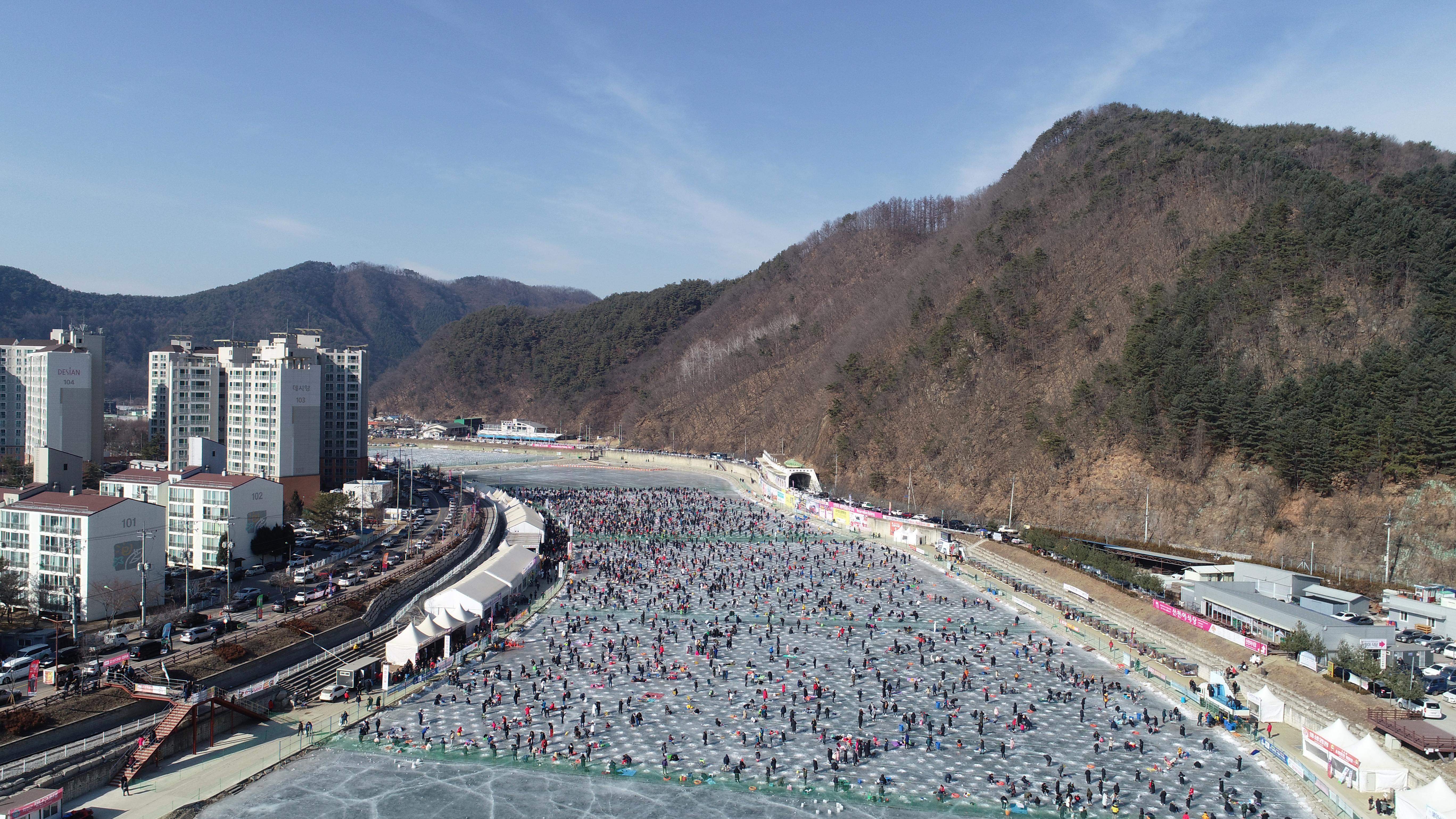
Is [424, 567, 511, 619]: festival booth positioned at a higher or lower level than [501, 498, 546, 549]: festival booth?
lower

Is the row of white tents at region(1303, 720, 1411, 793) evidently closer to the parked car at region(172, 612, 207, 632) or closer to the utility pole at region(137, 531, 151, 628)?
the parked car at region(172, 612, 207, 632)

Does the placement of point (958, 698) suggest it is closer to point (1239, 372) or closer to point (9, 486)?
point (1239, 372)

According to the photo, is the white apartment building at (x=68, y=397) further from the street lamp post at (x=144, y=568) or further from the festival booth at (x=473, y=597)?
the festival booth at (x=473, y=597)

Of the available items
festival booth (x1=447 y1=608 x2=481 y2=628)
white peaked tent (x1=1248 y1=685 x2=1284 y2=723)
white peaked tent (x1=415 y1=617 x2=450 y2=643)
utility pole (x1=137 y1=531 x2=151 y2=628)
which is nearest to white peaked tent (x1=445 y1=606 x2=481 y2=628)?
festival booth (x1=447 y1=608 x2=481 y2=628)

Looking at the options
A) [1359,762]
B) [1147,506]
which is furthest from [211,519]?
[1147,506]

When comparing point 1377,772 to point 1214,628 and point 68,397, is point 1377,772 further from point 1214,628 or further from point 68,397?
point 68,397

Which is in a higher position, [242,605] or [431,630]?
[242,605]
